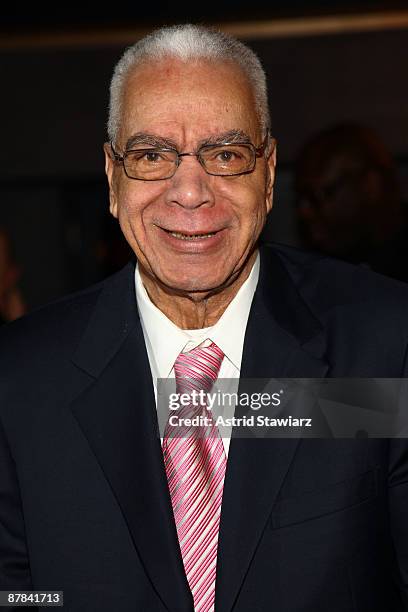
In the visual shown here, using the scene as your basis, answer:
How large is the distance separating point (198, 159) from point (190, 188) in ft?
0.19

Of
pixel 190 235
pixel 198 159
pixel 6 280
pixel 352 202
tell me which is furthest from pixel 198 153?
pixel 6 280

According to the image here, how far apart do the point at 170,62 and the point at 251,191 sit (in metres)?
0.29

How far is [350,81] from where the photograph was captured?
5.59m

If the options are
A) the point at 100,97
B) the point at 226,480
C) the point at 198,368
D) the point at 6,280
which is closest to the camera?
the point at 226,480

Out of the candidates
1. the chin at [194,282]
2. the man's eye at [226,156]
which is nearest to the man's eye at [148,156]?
the man's eye at [226,156]

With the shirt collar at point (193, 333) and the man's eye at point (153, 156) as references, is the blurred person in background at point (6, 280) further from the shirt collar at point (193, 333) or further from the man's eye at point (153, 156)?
the man's eye at point (153, 156)

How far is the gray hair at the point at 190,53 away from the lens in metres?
1.58

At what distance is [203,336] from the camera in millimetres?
1708

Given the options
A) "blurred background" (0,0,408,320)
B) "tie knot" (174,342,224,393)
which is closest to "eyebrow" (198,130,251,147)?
"tie knot" (174,342,224,393)

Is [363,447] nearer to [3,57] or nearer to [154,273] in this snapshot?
[154,273]

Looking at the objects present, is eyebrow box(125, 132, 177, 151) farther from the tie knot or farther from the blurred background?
the blurred background

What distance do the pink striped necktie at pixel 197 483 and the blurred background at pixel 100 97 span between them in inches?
133

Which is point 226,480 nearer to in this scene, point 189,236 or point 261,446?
point 261,446

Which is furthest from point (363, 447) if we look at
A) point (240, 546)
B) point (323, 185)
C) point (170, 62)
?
point (323, 185)
